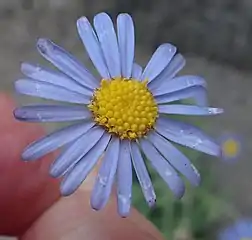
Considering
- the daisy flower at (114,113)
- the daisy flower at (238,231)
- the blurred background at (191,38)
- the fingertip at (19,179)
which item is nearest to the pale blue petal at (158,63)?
the daisy flower at (114,113)

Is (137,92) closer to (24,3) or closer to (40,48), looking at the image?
(40,48)

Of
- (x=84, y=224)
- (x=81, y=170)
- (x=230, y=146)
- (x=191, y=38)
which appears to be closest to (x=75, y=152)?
(x=81, y=170)

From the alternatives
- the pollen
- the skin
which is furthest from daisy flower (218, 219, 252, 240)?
the pollen

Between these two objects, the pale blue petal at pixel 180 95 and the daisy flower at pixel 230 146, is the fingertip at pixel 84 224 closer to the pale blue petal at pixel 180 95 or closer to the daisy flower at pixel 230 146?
the pale blue petal at pixel 180 95

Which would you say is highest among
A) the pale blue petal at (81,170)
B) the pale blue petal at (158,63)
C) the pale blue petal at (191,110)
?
the pale blue petal at (158,63)

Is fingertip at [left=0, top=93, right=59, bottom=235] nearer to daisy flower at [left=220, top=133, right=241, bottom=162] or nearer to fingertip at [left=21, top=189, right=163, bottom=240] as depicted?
fingertip at [left=21, top=189, right=163, bottom=240]
